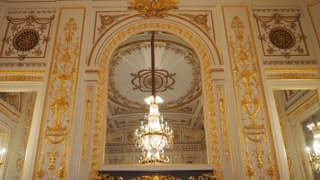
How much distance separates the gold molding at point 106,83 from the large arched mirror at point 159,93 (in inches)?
46.6

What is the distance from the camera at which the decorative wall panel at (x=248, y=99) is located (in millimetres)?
5020

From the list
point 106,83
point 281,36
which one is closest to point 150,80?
point 106,83

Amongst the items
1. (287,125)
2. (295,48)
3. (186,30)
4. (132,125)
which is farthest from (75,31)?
(132,125)

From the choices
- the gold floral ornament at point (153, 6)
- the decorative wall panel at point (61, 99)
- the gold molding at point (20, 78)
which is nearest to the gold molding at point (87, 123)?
the decorative wall panel at point (61, 99)

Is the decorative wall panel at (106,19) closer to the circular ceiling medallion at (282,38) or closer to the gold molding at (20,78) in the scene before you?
the gold molding at (20,78)

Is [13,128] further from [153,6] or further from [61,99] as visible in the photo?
[153,6]

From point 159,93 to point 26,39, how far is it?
5.41 m

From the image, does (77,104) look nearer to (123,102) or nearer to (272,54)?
(272,54)

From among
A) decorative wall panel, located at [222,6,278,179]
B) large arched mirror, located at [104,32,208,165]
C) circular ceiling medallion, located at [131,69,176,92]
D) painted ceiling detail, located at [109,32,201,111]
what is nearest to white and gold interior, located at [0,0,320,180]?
decorative wall panel, located at [222,6,278,179]

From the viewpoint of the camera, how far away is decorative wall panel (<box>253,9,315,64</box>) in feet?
19.6

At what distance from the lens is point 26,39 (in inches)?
243

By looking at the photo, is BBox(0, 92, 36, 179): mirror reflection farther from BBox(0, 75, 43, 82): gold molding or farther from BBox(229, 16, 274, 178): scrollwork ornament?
BBox(229, 16, 274, 178): scrollwork ornament

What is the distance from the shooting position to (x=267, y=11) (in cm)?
653

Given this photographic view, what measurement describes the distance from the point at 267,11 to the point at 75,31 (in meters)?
4.10
